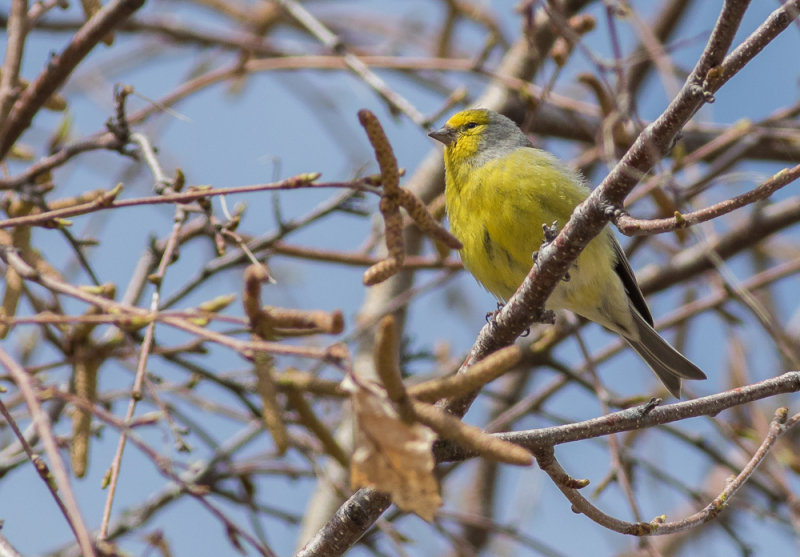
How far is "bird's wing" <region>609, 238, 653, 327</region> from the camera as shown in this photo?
396 cm

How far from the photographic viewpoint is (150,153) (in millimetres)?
2793

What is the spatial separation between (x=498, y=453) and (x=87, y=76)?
482 cm

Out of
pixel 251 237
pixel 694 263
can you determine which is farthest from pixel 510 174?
pixel 694 263

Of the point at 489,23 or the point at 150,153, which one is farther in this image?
the point at 489,23

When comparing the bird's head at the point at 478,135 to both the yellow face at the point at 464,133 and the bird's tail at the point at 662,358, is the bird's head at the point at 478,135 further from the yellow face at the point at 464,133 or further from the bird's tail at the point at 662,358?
the bird's tail at the point at 662,358

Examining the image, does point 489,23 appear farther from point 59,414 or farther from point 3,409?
point 3,409

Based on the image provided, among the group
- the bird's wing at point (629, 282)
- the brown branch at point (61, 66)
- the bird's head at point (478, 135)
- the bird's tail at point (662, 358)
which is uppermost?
the bird's head at point (478, 135)

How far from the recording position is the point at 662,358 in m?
4.08

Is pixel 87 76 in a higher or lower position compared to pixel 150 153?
higher

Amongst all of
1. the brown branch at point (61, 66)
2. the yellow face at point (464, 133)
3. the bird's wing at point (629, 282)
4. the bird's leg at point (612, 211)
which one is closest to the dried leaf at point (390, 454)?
the bird's leg at point (612, 211)

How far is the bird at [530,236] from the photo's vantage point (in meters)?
3.64

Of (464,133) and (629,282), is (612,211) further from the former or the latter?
(464,133)

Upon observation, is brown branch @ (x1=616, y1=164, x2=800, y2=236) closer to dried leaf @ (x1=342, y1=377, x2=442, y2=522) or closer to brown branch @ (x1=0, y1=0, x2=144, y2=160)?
dried leaf @ (x1=342, y1=377, x2=442, y2=522)

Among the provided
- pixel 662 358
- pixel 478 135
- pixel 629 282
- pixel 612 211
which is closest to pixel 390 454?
pixel 612 211
